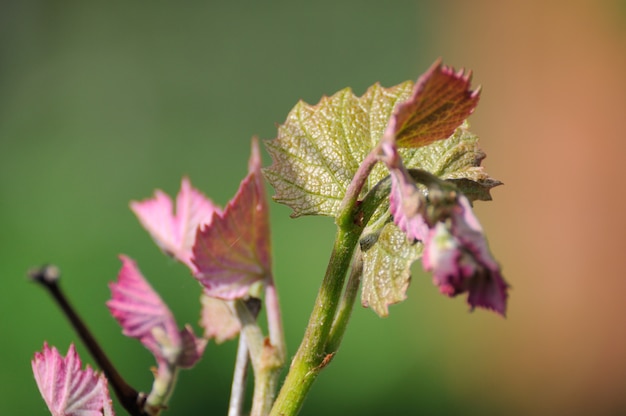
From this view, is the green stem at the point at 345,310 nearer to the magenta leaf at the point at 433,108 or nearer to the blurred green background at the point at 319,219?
the magenta leaf at the point at 433,108

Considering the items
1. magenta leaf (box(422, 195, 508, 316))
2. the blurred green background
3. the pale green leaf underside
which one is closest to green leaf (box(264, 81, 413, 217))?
the pale green leaf underside

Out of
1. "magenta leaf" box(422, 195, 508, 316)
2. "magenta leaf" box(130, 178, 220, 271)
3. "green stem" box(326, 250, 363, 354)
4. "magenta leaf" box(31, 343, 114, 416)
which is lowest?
"magenta leaf" box(422, 195, 508, 316)

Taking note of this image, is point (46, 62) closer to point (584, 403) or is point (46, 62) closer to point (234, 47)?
point (234, 47)

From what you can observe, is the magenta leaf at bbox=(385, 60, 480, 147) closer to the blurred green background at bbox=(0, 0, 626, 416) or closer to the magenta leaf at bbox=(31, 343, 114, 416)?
the magenta leaf at bbox=(31, 343, 114, 416)

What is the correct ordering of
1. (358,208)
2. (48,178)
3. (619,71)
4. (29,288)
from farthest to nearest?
1. (619,71)
2. (48,178)
3. (29,288)
4. (358,208)

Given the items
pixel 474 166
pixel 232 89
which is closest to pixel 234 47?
pixel 232 89

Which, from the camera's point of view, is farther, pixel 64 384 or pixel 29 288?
pixel 29 288
